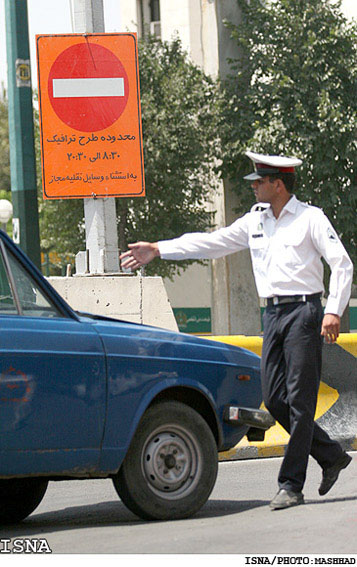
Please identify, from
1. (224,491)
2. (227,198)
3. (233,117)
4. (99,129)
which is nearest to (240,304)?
(227,198)

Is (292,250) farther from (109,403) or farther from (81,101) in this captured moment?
(81,101)

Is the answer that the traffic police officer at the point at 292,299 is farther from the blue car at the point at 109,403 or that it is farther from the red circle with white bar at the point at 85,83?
the red circle with white bar at the point at 85,83

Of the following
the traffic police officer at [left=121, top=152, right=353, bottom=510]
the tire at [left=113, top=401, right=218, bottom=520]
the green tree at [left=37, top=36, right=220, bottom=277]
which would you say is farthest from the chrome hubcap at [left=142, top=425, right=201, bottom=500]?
the green tree at [left=37, top=36, right=220, bottom=277]

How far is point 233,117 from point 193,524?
73.9ft

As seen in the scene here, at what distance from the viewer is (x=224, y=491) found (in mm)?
6895

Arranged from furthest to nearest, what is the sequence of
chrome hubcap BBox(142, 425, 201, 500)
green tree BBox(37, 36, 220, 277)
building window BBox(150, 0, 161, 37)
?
building window BBox(150, 0, 161, 37) < green tree BBox(37, 36, 220, 277) < chrome hubcap BBox(142, 425, 201, 500)

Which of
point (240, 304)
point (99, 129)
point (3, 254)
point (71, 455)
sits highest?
point (99, 129)

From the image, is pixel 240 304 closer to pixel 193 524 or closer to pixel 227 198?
pixel 227 198

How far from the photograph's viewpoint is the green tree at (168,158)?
2673cm

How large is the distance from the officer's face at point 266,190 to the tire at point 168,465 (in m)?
1.21

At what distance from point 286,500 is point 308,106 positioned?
20.8 m

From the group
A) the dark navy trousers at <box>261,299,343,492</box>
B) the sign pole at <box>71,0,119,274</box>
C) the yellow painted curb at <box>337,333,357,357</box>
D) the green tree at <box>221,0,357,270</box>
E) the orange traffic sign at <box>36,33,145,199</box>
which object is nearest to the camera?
the dark navy trousers at <box>261,299,343,492</box>

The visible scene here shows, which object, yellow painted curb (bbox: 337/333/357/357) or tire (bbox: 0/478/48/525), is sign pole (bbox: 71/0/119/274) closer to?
yellow painted curb (bbox: 337/333/357/357)

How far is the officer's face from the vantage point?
5730 millimetres
